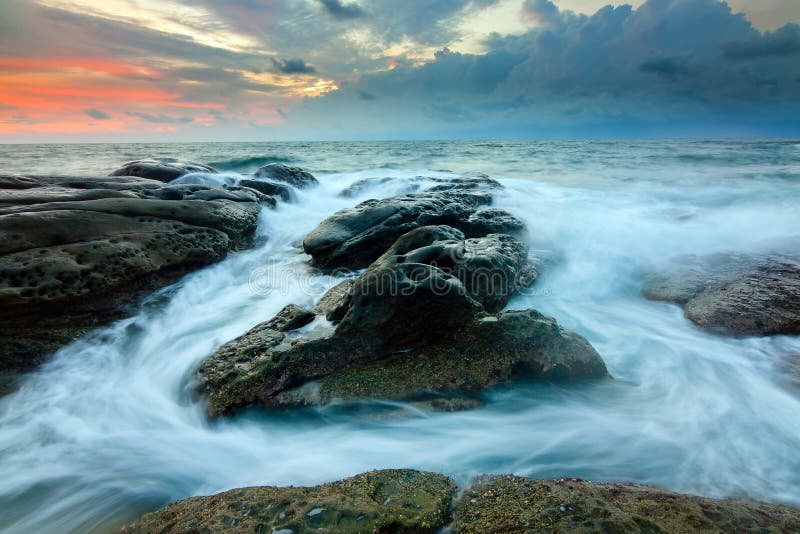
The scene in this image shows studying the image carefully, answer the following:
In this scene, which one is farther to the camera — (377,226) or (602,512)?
(377,226)

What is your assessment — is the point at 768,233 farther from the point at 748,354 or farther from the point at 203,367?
the point at 203,367

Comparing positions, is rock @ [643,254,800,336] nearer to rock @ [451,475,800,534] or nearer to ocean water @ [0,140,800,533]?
ocean water @ [0,140,800,533]

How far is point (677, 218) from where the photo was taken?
1002cm

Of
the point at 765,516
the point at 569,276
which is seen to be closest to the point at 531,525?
the point at 765,516

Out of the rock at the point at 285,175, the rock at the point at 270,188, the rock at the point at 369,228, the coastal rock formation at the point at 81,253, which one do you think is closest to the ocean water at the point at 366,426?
the coastal rock formation at the point at 81,253

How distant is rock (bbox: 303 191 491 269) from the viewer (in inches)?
262

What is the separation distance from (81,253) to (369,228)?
12.6 ft

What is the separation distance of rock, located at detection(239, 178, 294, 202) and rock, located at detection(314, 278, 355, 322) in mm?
8172

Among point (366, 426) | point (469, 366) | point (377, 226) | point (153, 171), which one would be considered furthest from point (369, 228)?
point (153, 171)

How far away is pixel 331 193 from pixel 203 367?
37.6 ft

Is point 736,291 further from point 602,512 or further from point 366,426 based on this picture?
point 366,426

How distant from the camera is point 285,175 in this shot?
14.6 meters

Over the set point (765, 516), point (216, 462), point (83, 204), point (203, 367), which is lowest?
point (216, 462)

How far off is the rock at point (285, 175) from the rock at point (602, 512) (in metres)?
13.5
